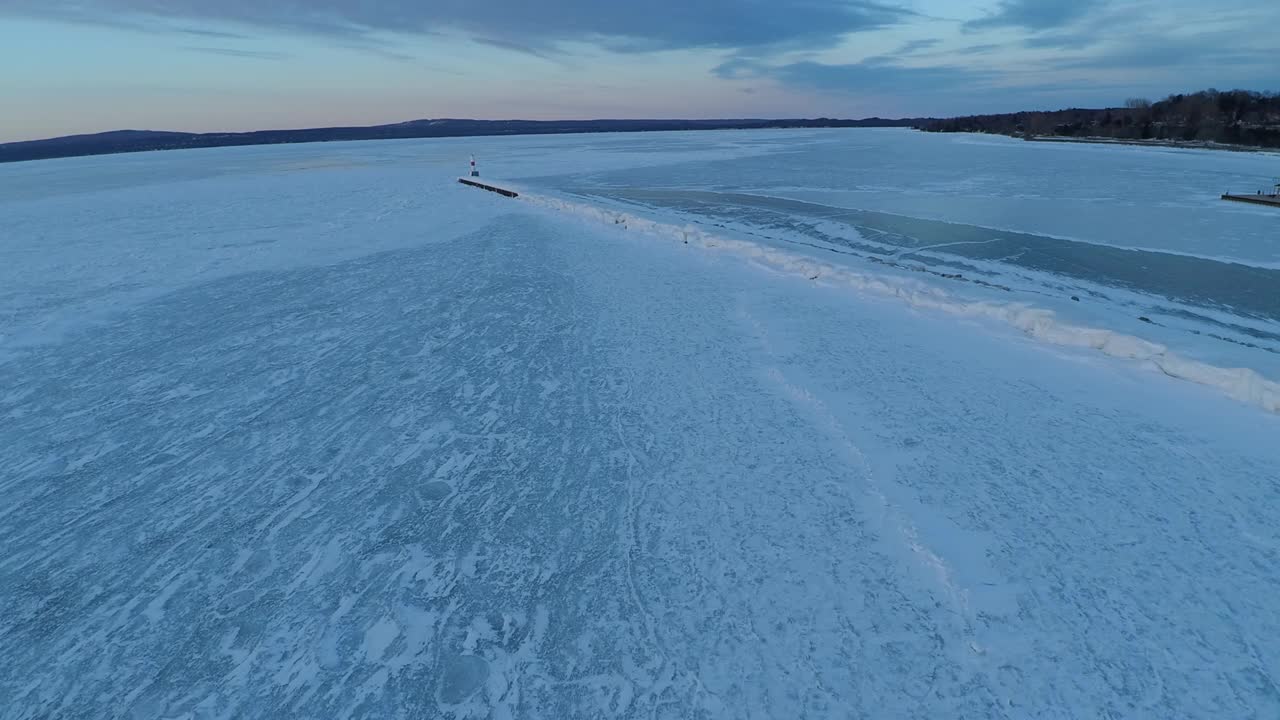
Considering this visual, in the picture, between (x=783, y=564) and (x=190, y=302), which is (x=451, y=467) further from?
(x=190, y=302)

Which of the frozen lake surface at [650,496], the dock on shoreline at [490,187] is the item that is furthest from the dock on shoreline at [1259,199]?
the dock on shoreline at [490,187]

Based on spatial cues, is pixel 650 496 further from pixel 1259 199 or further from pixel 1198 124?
pixel 1198 124

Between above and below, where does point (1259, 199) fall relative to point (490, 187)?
below

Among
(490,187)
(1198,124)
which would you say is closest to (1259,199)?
(490,187)

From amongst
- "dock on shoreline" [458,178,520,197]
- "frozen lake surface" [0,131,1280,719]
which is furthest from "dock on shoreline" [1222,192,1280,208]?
"dock on shoreline" [458,178,520,197]

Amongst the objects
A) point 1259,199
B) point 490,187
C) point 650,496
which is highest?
point 490,187

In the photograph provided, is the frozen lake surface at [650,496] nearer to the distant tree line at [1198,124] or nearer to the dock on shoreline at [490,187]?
the dock on shoreline at [490,187]

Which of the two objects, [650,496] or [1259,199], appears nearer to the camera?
[650,496]

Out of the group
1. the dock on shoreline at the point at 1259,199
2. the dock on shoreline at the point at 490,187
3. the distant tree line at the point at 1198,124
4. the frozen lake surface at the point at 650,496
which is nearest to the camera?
the frozen lake surface at the point at 650,496

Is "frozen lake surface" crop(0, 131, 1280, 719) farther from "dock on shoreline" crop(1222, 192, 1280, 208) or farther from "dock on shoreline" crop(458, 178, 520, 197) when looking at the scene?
"dock on shoreline" crop(458, 178, 520, 197)

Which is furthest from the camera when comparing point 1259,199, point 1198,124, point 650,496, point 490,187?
point 1198,124
